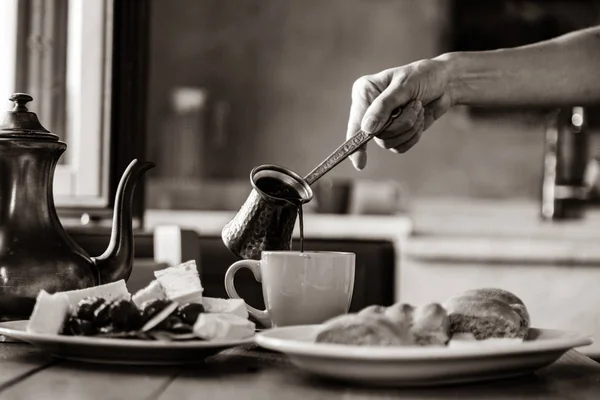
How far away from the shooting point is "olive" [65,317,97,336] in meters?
0.79

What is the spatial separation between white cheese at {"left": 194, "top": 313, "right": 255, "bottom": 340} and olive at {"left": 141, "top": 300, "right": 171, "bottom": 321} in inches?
1.4

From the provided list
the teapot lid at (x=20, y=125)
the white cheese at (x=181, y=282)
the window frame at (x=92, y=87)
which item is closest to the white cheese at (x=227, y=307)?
the white cheese at (x=181, y=282)

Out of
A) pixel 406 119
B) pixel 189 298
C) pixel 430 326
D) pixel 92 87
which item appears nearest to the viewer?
pixel 430 326

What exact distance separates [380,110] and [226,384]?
64 cm

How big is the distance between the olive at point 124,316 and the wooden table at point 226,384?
38 millimetres

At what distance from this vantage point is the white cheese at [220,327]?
2.54 ft

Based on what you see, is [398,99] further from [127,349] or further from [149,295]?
[127,349]

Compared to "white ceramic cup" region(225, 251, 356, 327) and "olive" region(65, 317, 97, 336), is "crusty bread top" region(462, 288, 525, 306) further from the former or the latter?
"olive" region(65, 317, 97, 336)

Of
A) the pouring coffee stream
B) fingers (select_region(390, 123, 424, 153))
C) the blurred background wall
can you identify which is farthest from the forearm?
the blurred background wall

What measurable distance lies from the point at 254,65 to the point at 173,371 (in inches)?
134

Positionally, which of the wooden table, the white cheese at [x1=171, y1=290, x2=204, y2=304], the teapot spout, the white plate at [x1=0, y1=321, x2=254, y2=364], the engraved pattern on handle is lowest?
the wooden table

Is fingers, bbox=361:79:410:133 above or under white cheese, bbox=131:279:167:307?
above

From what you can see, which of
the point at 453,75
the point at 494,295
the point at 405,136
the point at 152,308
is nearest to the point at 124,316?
the point at 152,308

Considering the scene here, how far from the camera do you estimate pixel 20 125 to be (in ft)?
3.26
